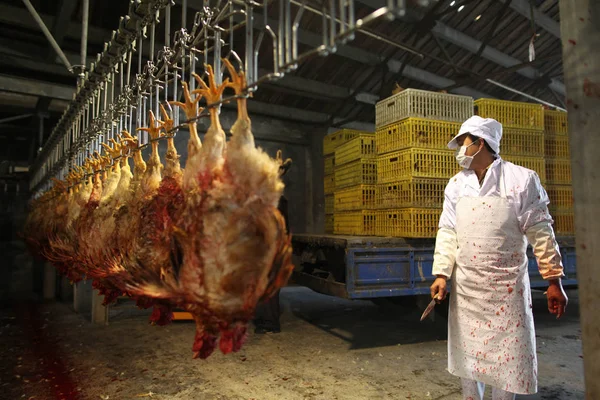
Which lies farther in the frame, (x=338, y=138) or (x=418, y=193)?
(x=338, y=138)

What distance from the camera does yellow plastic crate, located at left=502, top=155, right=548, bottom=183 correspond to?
530cm

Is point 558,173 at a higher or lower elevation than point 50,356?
higher

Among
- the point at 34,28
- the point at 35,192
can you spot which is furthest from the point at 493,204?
the point at 35,192

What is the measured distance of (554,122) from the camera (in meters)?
5.80

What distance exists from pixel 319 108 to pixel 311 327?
211 inches

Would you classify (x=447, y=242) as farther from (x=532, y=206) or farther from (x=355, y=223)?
(x=355, y=223)

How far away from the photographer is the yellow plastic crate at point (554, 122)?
5746mm

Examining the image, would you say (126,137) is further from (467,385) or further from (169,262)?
(467,385)

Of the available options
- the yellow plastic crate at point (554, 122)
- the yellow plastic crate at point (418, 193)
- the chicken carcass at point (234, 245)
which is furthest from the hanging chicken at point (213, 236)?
the yellow plastic crate at point (554, 122)

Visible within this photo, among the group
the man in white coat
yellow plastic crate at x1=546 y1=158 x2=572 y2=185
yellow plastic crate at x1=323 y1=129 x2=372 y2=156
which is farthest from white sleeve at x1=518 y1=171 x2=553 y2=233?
yellow plastic crate at x1=323 y1=129 x2=372 y2=156

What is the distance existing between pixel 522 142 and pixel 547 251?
10.6ft

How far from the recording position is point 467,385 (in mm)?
2822

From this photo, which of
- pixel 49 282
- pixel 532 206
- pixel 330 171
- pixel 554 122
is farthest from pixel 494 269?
pixel 49 282

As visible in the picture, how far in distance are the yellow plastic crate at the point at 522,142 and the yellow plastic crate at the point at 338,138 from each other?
6.96ft
